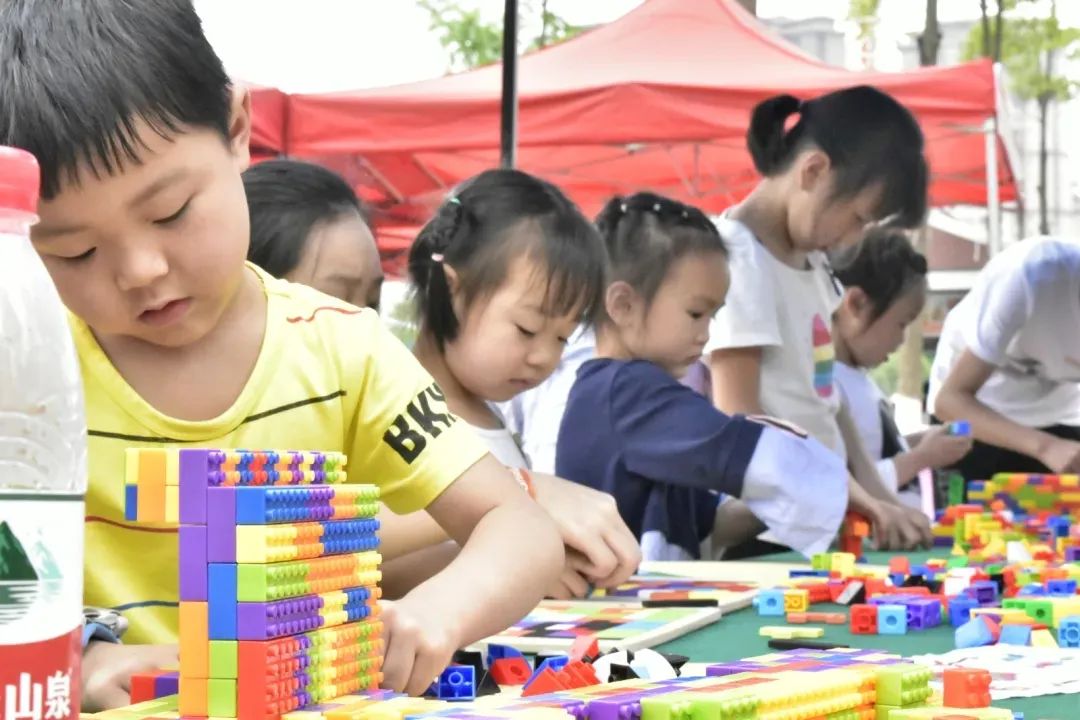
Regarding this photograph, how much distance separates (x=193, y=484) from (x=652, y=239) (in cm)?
221

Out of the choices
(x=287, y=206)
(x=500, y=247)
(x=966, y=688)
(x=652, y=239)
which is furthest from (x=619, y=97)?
(x=966, y=688)

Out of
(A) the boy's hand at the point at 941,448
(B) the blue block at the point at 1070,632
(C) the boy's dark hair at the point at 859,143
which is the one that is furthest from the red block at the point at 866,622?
(A) the boy's hand at the point at 941,448

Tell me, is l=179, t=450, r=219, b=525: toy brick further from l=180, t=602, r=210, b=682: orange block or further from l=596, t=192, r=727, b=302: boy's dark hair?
l=596, t=192, r=727, b=302: boy's dark hair

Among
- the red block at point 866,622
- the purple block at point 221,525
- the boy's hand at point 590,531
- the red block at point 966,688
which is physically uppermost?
the purple block at point 221,525

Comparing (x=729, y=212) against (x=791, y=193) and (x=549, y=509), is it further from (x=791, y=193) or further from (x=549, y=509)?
(x=549, y=509)

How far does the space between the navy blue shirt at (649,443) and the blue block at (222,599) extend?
1.92 meters

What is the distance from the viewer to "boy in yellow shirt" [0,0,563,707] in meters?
0.99

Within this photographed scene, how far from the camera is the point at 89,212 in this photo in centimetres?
99

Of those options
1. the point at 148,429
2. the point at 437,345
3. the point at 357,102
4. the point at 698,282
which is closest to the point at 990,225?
the point at 357,102

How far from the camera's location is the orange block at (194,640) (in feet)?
2.35

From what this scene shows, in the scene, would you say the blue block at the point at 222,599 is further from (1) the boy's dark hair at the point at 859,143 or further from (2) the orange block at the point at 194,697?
(1) the boy's dark hair at the point at 859,143

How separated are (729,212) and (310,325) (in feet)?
6.72

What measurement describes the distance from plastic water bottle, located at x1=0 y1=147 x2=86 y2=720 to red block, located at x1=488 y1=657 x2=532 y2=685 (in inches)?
22.2

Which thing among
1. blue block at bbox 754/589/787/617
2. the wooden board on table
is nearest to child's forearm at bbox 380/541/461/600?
the wooden board on table
